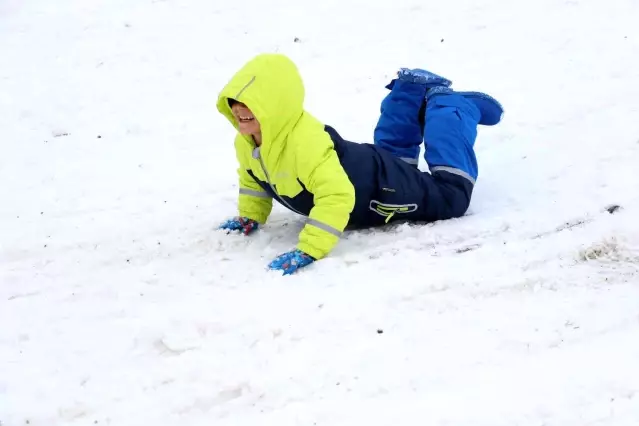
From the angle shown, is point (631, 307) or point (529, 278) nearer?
point (631, 307)

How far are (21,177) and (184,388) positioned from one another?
3353mm

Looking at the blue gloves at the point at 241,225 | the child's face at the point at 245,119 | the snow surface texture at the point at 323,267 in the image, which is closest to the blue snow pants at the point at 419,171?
the snow surface texture at the point at 323,267

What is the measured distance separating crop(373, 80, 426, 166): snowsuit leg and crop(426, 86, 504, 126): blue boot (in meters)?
0.11

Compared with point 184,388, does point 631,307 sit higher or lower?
higher

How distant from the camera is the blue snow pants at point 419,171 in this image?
13.2 ft

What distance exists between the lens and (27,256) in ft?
13.2

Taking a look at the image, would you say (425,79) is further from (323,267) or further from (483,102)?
(323,267)

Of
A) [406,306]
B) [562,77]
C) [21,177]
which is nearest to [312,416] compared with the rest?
[406,306]

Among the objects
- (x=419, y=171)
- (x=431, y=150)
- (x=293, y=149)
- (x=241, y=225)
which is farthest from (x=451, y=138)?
(x=241, y=225)

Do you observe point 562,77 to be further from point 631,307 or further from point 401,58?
point 631,307

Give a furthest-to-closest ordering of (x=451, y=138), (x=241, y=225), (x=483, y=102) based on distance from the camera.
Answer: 1. (x=483, y=102)
2. (x=451, y=138)
3. (x=241, y=225)

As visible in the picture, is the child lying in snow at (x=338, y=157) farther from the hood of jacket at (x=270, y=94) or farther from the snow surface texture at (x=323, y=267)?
the snow surface texture at (x=323, y=267)

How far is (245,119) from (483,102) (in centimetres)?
172

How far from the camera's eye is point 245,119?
3.74 m
